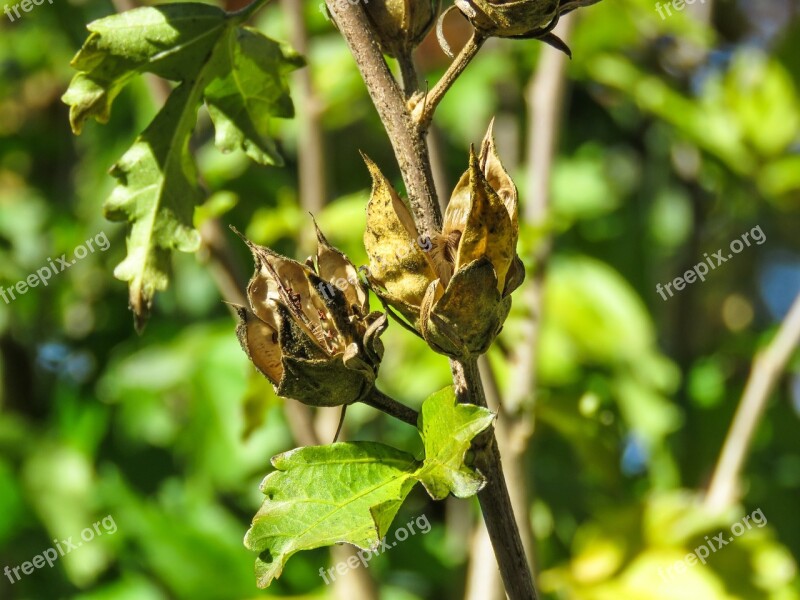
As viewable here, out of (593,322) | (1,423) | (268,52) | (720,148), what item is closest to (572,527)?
(593,322)

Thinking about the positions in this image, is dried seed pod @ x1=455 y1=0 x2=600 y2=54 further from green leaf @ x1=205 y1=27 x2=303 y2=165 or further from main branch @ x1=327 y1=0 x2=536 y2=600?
green leaf @ x1=205 y1=27 x2=303 y2=165

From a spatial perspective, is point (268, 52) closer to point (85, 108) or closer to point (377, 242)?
point (85, 108)

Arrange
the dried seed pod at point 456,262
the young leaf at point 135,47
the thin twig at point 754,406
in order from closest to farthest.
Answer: the dried seed pod at point 456,262 < the young leaf at point 135,47 < the thin twig at point 754,406

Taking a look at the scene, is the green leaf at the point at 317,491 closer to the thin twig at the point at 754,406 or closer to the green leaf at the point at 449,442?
the green leaf at the point at 449,442

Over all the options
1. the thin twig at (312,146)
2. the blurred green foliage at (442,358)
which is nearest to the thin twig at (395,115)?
the blurred green foliage at (442,358)

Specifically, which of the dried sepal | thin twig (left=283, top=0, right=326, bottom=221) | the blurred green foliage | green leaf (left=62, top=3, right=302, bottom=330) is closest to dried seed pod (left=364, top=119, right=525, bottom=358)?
the dried sepal

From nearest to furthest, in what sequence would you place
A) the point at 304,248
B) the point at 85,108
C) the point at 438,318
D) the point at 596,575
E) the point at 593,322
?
the point at 438,318 → the point at 85,108 → the point at 596,575 → the point at 304,248 → the point at 593,322

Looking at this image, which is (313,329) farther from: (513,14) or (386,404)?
(513,14)
